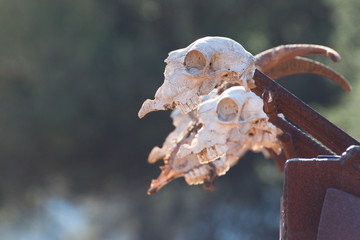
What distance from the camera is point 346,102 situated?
1238 centimetres

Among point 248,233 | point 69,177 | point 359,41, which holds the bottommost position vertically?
point 248,233

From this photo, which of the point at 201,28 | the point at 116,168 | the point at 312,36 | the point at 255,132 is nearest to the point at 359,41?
the point at 312,36

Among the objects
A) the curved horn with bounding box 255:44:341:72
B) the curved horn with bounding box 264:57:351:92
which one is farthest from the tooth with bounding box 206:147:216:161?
the curved horn with bounding box 264:57:351:92

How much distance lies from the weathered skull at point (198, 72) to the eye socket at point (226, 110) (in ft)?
2.16

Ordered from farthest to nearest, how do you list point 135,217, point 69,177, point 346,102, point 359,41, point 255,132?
point 135,217
point 69,177
point 359,41
point 346,102
point 255,132

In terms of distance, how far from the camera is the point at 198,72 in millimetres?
3629

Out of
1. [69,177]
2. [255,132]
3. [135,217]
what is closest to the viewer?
[255,132]

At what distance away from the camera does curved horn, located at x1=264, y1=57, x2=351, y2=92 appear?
4.77 m

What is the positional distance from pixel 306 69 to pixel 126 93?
7.86 meters

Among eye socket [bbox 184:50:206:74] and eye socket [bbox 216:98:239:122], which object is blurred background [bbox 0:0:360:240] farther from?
eye socket [bbox 184:50:206:74]

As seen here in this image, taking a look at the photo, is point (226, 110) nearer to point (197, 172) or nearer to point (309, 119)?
point (197, 172)

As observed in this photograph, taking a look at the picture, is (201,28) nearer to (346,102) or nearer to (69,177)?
(346,102)

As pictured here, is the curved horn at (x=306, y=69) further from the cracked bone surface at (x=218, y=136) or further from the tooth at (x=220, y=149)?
the tooth at (x=220, y=149)

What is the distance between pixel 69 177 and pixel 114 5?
3183 mm
